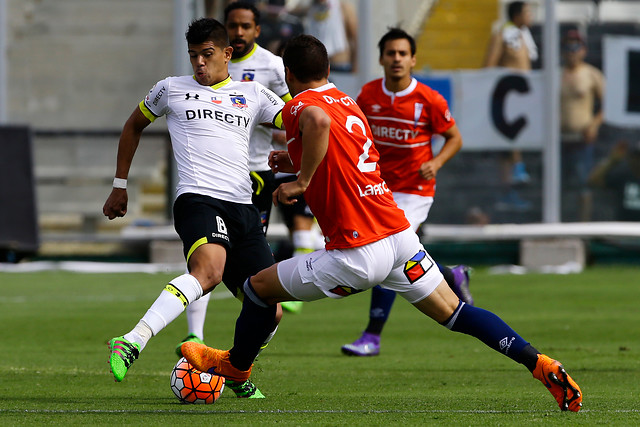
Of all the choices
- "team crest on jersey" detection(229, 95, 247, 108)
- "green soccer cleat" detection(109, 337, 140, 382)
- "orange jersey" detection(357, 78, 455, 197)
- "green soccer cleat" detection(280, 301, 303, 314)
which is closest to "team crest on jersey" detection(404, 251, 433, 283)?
"green soccer cleat" detection(109, 337, 140, 382)

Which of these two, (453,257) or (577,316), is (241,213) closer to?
(577,316)

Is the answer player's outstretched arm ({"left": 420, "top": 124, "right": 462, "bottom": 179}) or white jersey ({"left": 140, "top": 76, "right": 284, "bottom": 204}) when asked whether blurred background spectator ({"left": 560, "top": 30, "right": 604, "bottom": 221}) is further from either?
white jersey ({"left": 140, "top": 76, "right": 284, "bottom": 204})

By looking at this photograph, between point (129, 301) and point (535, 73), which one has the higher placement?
point (535, 73)

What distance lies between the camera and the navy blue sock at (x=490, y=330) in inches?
229

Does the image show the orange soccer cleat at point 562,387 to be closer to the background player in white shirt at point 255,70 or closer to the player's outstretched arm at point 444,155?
the player's outstretched arm at point 444,155

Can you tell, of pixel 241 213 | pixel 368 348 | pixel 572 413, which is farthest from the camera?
pixel 368 348

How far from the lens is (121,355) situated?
5793mm

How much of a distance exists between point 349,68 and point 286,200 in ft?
38.6

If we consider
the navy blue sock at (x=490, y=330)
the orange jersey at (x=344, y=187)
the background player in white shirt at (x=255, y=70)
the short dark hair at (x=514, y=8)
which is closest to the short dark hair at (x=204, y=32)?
the orange jersey at (x=344, y=187)

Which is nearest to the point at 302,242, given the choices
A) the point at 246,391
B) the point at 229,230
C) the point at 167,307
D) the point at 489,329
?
the point at 229,230

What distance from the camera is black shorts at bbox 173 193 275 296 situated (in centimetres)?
659

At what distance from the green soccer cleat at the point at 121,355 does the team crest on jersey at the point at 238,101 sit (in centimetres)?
172

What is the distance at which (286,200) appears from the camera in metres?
5.58

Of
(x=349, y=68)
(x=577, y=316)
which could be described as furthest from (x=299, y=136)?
(x=349, y=68)
